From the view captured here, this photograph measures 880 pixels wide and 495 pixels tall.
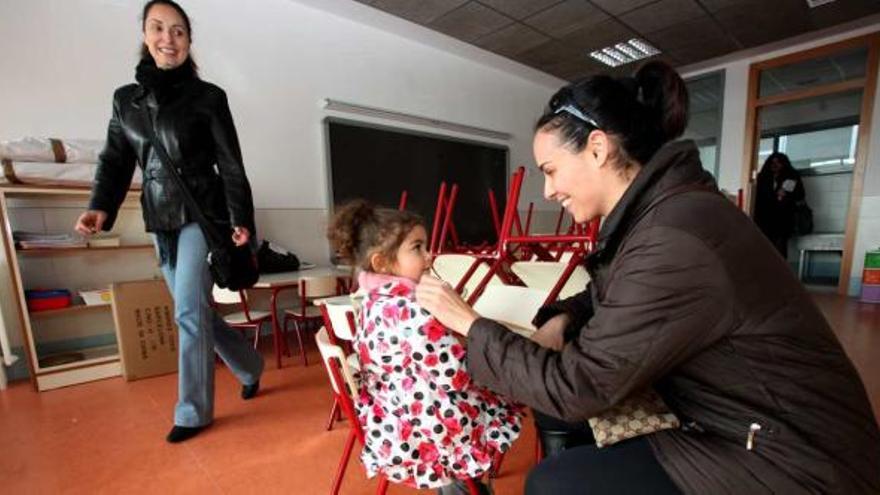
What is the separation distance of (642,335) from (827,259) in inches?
274

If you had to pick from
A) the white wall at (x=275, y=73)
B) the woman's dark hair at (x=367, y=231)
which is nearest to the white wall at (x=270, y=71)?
the white wall at (x=275, y=73)

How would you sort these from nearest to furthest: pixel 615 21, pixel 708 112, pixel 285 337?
pixel 285 337, pixel 615 21, pixel 708 112

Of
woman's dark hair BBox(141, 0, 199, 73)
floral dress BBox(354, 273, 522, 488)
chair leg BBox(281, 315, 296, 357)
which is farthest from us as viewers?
chair leg BBox(281, 315, 296, 357)

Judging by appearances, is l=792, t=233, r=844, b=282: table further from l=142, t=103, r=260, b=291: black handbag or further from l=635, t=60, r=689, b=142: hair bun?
l=142, t=103, r=260, b=291: black handbag

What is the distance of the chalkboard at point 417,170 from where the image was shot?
3.62 m

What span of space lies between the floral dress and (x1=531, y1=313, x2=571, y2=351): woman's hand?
17cm

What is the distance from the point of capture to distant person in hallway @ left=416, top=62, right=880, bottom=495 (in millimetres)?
539

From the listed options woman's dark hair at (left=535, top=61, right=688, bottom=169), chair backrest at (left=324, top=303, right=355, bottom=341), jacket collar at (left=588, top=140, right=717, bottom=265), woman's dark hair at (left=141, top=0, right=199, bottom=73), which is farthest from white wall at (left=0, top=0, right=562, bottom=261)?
jacket collar at (left=588, top=140, right=717, bottom=265)

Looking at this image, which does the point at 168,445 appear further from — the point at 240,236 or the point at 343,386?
the point at 343,386

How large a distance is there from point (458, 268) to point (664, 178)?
44.6 inches

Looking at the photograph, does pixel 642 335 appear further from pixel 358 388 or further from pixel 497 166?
pixel 497 166

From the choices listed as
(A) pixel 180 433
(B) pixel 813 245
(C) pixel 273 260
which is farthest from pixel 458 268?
(B) pixel 813 245

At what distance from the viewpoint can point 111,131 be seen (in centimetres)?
159

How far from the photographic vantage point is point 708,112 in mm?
6117
